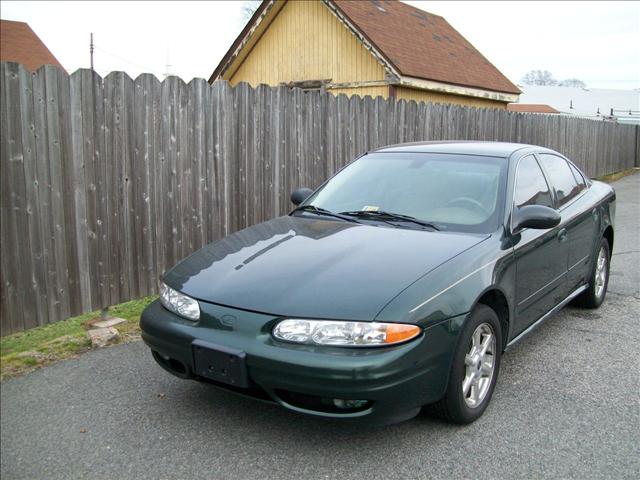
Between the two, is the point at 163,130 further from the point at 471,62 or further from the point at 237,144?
the point at 471,62

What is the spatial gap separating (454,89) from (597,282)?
9.99m

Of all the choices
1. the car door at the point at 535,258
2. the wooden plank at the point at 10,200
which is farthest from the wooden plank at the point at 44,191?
the car door at the point at 535,258

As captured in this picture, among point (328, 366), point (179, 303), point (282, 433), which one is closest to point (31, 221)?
point (179, 303)

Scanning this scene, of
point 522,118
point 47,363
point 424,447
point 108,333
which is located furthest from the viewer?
point 522,118

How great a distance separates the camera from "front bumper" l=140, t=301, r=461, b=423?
2.86 meters

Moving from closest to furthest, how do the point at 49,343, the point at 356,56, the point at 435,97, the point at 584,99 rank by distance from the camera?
the point at 49,343
the point at 356,56
the point at 435,97
the point at 584,99

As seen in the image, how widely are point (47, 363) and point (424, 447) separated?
2.78 meters

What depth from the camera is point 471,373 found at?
3.46 m

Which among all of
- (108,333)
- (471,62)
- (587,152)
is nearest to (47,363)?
(108,333)

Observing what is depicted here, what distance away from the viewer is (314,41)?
14727 mm

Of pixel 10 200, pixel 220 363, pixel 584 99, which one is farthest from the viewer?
pixel 584 99

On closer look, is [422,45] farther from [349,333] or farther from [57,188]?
[349,333]

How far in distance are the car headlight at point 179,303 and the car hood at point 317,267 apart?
0.13 feet

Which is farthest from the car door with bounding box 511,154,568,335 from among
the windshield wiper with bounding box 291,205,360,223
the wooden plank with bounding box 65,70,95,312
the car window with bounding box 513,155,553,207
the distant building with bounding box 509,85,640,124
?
the distant building with bounding box 509,85,640,124
